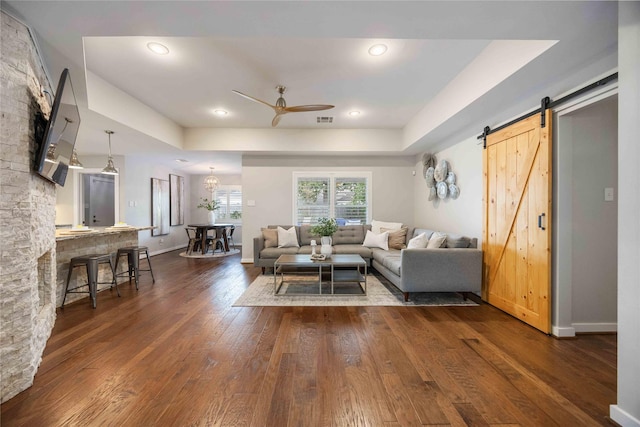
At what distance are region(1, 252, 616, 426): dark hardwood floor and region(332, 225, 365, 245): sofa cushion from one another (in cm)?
250

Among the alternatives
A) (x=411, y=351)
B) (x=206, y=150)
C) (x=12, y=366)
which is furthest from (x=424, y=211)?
(x=12, y=366)

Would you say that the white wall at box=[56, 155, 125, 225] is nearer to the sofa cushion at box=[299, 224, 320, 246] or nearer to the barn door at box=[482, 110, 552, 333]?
the sofa cushion at box=[299, 224, 320, 246]

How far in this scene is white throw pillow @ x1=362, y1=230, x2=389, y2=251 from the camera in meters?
5.18

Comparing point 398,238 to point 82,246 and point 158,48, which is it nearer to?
point 158,48

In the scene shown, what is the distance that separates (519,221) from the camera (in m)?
3.01

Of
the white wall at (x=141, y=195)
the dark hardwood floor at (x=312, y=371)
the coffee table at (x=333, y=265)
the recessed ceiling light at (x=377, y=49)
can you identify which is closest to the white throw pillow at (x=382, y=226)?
the coffee table at (x=333, y=265)

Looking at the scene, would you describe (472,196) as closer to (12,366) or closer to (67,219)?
(12,366)

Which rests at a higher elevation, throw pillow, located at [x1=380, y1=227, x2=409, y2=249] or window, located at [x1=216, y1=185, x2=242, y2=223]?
window, located at [x1=216, y1=185, x2=242, y2=223]

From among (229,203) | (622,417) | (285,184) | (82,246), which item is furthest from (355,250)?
(229,203)

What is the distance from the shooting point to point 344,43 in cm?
269

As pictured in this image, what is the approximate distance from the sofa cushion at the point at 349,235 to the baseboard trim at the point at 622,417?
14.0 feet

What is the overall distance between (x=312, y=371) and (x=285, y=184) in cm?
460

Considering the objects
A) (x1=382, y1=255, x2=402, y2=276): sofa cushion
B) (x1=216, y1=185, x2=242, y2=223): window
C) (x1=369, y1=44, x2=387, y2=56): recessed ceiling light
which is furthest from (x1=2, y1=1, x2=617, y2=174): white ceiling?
(x1=216, y1=185, x2=242, y2=223): window

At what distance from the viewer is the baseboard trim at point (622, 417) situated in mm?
1442
